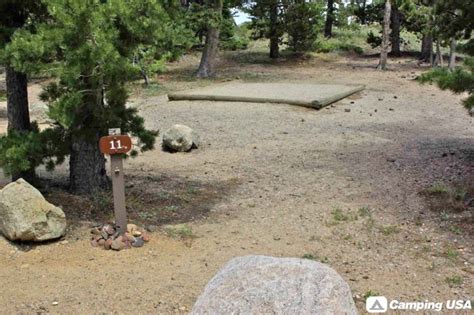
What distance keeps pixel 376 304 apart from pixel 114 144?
7.79 feet

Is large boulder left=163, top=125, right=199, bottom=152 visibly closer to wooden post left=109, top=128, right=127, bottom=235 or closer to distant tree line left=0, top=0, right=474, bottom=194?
distant tree line left=0, top=0, right=474, bottom=194

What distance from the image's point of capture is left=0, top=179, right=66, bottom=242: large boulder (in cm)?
439

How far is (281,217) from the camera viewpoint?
17.5 feet

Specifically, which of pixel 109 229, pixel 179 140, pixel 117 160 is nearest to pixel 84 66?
pixel 117 160

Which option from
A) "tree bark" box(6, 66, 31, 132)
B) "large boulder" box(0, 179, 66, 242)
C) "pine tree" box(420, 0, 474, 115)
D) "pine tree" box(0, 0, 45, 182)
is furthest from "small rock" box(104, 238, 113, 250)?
"pine tree" box(420, 0, 474, 115)

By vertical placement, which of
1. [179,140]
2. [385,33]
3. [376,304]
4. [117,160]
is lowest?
[376,304]

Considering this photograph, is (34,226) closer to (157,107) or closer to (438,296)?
(438,296)

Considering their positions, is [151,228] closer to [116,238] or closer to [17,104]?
[116,238]

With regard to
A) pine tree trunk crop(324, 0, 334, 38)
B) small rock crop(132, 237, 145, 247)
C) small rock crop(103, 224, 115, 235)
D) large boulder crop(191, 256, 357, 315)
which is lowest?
small rock crop(132, 237, 145, 247)

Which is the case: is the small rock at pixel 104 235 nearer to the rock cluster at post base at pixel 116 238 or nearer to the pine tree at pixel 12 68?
the rock cluster at post base at pixel 116 238

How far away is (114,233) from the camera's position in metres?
4.60

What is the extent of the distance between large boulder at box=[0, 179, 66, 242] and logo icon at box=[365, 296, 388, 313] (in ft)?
8.36

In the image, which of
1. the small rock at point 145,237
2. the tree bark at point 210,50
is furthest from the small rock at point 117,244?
the tree bark at point 210,50

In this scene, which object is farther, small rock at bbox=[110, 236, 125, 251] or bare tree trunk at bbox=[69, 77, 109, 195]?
bare tree trunk at bbox=[69, 77, 109, 195]
